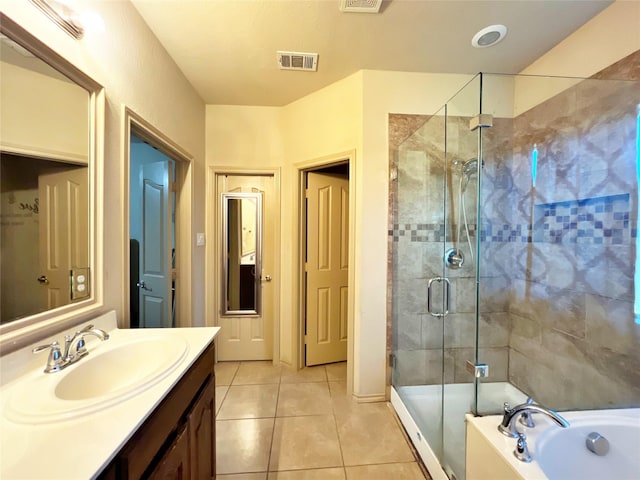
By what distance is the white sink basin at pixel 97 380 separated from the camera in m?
0.67

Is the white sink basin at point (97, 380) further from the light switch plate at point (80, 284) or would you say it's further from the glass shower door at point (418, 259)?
the glass shower door at point (418, 259)

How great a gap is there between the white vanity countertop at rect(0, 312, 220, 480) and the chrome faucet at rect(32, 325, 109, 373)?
0.09 feet

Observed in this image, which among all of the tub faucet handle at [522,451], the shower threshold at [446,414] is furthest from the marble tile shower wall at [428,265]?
the tub faucet handle at [522,451]

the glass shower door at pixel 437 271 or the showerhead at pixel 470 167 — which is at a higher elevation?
the showerhead at pixel 470 167

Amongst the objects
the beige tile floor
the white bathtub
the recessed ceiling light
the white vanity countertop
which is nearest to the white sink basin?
the white vanity countertop

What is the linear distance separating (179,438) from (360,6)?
2214 mm

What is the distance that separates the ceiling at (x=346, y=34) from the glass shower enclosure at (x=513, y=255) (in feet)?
0.92

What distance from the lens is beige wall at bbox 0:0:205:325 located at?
0.99 metres

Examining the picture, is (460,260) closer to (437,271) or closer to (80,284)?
(437,271)

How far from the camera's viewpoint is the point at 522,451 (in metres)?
0.98

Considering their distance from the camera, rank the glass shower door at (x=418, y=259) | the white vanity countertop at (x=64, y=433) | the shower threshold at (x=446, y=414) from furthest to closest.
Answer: the glass shower door at (x=418, y=259) → the shower threshold at (x=446, y=414) → the white vanity countertop at (x=64, y=433)

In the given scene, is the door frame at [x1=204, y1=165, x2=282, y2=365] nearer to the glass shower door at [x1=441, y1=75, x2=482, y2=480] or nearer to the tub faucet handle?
the glass shower door at [x1=441, y1=75, x2=482, y2=480]

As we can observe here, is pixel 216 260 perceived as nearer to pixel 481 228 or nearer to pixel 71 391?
pixel 71 391

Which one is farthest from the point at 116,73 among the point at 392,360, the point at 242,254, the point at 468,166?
the point at 392,360
